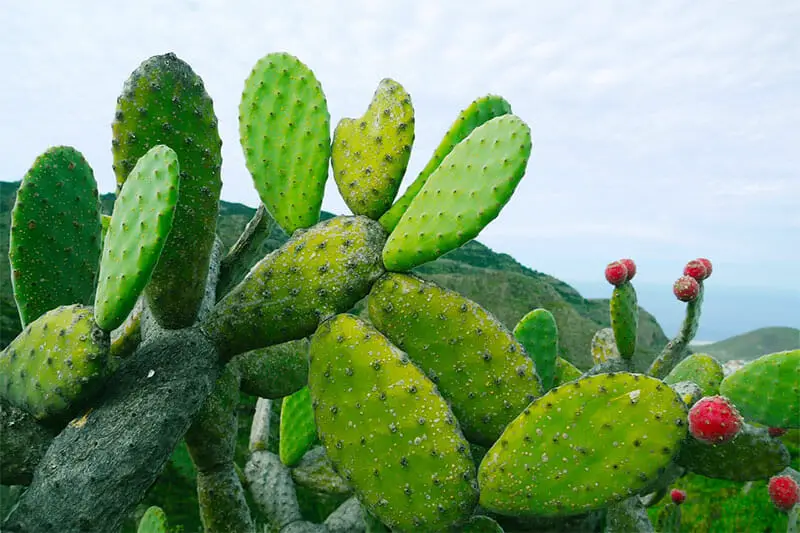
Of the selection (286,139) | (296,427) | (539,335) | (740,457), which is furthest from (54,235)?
(740,457)

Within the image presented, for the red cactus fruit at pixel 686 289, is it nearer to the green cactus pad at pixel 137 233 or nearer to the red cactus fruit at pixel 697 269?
the red cactus fruit at pixel 697 269

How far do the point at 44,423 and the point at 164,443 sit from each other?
0.27m

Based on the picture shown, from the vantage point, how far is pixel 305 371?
1.86 metres

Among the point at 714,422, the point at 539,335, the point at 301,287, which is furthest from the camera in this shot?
the point at 539,335

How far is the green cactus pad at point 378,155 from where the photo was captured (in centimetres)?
140

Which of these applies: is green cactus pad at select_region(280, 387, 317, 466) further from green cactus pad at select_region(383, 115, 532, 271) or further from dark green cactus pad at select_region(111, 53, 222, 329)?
green cactus pad at select_region(383, 115, 532, 271)

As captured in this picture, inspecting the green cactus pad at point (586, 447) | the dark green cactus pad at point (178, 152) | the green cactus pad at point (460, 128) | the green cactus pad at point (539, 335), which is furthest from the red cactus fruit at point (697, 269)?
the dark green cactus pad at point (178, 152)

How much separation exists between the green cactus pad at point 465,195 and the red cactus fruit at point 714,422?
49 centimetres

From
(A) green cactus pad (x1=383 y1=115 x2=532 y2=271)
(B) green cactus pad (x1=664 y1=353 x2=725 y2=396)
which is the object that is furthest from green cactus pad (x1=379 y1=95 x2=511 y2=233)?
(B) green cactus pad (x1=664 y1=353 x2=725 y2=396)

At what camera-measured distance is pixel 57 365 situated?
1.19 m

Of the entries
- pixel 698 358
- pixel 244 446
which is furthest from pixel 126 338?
pixel 244 446

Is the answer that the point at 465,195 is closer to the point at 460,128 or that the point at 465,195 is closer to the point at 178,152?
the point at 460,128

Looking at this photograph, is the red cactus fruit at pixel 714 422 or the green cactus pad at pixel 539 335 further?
the green cactus pad at pixel 539 335

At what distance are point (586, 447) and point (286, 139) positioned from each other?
926mm
